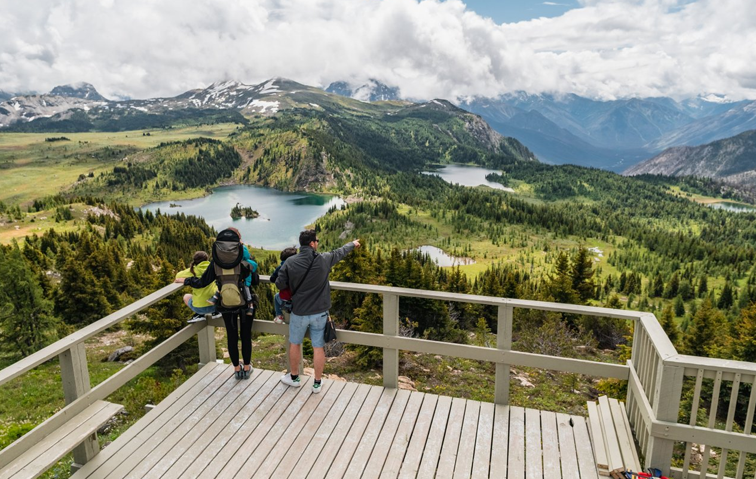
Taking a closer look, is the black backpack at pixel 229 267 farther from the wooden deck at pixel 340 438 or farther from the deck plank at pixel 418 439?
the deck plank at pixel 418 439

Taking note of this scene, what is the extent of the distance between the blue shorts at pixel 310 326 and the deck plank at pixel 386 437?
1.36 metres

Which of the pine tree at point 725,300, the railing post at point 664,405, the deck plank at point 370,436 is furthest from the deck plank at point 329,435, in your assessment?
the pine tree at point 725,300

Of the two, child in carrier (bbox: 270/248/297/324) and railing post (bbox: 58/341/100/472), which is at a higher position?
child in carrier (bbox: 270/248/297/324)

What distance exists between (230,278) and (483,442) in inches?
154

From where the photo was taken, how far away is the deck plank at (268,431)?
499 centimetres

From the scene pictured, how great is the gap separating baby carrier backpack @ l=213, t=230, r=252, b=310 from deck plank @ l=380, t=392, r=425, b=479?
2733mm

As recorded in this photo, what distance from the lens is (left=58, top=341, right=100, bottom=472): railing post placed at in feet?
15.9

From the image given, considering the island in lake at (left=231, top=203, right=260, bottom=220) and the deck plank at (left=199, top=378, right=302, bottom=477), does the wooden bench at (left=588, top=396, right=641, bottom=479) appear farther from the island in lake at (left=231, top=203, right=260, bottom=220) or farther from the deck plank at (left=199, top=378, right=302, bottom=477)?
the island in lake at (left=231, top=203, right=260, bottom=220)

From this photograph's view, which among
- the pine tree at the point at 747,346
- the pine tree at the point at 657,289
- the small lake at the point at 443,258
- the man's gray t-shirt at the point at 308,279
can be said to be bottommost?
the small lake at the point at 443,258

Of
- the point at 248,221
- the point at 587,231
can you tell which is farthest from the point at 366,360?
the point at 248,221

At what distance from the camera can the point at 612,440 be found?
16.4ft

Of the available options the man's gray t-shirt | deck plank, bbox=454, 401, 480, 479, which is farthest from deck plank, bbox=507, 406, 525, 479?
the man's gray t-shirt

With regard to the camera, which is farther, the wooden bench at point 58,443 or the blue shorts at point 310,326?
the blue shorts at point 310,326

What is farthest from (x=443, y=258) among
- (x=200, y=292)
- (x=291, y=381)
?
(x=200, y=292)
